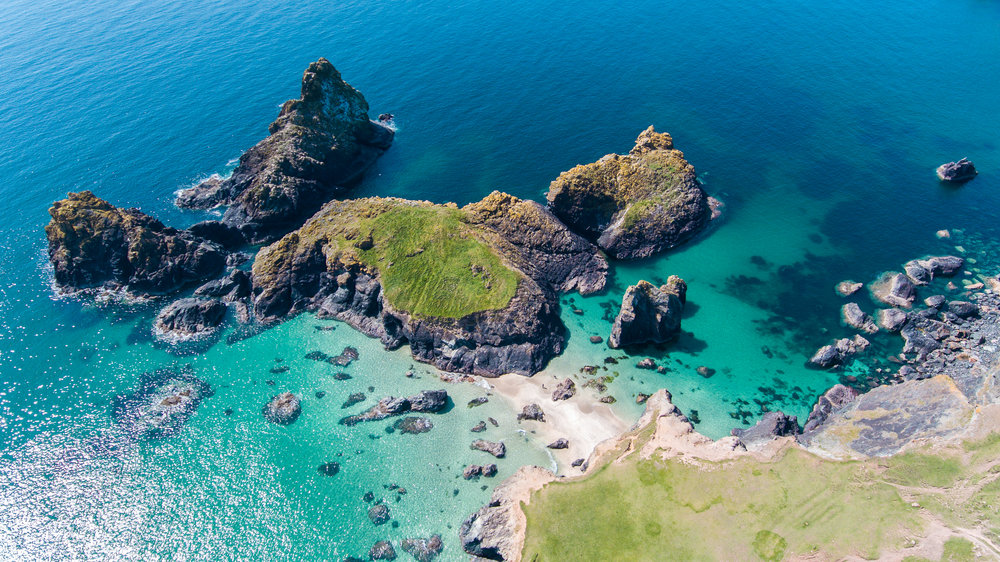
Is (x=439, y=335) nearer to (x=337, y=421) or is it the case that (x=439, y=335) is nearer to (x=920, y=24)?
(x=337, y=421)

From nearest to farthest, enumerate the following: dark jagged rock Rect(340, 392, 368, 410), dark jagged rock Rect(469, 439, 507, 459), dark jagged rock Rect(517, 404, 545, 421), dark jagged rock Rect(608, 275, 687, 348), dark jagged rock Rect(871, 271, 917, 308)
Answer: dark jagged rock Rect(469, 439, 507, 459) → dark jagged rock Rect(517, 404, 545, 421) → dark jagged rock Rect(340, 392, 368, 410) → dark jagged rock Rect(608, 275, 687, 348) → dark jagged rock Rect(871, 271, 917, 308)

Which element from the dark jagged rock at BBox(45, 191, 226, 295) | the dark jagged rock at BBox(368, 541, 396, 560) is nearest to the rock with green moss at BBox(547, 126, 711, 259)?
the dark jagged rock at BBox(368, 541, 396, 560)

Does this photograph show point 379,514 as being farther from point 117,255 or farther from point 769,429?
point 117,255

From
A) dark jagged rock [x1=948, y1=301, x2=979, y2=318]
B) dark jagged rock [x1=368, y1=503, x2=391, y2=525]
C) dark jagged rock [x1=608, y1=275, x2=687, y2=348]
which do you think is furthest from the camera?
dark jagged rock [x1=948, y1=301, x2=979, y2=318]

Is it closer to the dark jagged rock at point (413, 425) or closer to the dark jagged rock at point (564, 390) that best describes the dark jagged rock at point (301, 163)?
the dark jagged rock at point (413, 425)

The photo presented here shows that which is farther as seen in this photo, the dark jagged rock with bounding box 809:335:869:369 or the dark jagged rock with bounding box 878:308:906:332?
the dark jagged rock with bounding box 878:308:906:332

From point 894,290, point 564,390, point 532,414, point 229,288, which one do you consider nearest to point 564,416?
point 564,390

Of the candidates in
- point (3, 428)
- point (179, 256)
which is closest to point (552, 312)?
point (179, 256)

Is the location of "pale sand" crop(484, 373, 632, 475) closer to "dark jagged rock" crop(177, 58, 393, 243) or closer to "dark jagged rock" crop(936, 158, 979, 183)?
"dark jagged rock" crop(177, 58, 393, 243)
